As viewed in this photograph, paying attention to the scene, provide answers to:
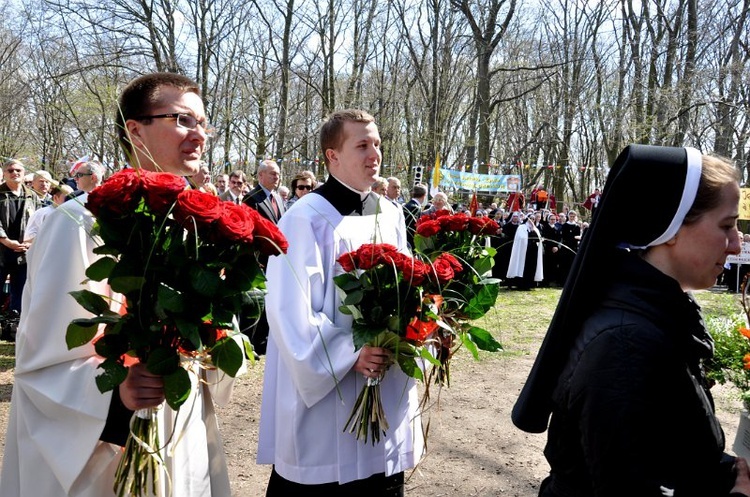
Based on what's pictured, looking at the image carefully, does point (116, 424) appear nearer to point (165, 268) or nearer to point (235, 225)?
point (165, 268)

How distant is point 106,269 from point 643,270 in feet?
4.70

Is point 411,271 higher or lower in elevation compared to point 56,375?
higher

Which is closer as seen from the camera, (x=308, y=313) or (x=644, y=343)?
(x=644, y=343)

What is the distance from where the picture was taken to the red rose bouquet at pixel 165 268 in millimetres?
1557

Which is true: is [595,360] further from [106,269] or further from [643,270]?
[106,269]

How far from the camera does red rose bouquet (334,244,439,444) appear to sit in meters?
2.43

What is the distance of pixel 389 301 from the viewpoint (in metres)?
2.46

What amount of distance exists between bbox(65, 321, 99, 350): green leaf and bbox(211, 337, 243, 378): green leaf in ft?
1.07

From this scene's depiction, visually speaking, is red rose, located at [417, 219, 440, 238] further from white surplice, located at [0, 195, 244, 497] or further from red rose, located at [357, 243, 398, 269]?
white surplice, located at [0, 195, 244, 497]

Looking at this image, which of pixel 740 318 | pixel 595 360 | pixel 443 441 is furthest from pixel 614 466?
pixel 443 441

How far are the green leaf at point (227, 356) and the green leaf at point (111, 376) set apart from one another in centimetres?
24

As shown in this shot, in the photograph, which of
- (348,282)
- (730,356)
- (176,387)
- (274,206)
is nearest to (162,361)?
(176,387)

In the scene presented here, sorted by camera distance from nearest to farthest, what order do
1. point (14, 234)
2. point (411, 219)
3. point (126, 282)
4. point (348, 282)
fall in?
point (126, 282), point (348, 282), point (411, 219), point (14, 234)

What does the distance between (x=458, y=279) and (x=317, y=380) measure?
81 cm
